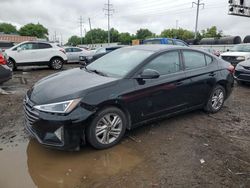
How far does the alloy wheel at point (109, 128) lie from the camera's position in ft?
13.1

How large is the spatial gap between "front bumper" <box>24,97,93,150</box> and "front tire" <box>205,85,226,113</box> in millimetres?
3156

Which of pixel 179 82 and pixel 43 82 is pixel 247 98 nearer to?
pixel 179 82

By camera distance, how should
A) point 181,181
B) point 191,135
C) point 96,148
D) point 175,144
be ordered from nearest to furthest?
point 181,181
point 96,148
point 175,144
point 191,135

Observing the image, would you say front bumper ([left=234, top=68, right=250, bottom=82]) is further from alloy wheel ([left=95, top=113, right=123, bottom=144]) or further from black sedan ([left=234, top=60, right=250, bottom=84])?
alloy wheel ([left=95, top=113, right=123, bottom=144])

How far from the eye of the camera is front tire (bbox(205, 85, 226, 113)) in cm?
585

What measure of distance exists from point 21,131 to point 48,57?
1053cm

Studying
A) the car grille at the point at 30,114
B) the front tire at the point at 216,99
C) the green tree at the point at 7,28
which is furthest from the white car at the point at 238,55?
the green tree at the point at 7,28

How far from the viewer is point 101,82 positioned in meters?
4.14

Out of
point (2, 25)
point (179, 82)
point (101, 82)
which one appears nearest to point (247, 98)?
point (179, 82)

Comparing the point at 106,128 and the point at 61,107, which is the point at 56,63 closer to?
the point at 106,128

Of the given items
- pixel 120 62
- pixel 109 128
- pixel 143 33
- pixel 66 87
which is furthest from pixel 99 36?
pixel 109 128

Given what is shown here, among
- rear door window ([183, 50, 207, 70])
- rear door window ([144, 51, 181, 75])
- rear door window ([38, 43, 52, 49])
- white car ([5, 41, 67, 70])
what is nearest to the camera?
rear door window ([144, 51, 181, 75])

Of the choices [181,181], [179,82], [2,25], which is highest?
[2,25]

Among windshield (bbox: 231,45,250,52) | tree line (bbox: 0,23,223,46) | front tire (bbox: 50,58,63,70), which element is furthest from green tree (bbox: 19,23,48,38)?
windshield (bbox: 231,45,250,52)
